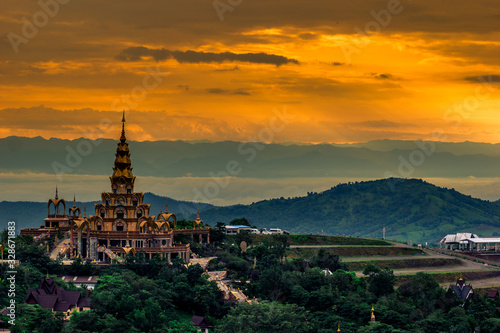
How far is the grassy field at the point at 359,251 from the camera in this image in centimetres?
12786

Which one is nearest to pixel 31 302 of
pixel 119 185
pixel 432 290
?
pixel 119 185

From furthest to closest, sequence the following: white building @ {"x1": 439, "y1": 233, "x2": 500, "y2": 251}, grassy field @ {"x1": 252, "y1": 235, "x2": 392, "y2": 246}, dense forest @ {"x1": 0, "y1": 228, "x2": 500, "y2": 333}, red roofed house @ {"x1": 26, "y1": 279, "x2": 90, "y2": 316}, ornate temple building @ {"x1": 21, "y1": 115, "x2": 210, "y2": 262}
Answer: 1. white building @ {"x1": 439, "y1": 233, "x2": 500, "y2": 251}
2. grassy field @ {"x1": 252, "y1": 235, "x2": 392, "y2": 246}
3. ornate temple building @ {"x1": 21, "y1": 115, "x2": 210, "y2": 262}
4. red roofed house @ {"x1": 26, "y1": 279, "x2": 90, "y2": 316}
5. dense forest @ {"x1": 0, "y1": 228, "x2": 500, "y2": 333}

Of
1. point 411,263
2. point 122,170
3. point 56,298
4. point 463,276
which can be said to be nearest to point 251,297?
point 56,298

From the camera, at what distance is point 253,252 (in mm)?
110688

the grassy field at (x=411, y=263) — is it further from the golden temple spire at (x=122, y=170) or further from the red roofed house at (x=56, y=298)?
the red roofed house at (x=56, y=298)

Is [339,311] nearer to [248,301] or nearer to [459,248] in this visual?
[248,301]

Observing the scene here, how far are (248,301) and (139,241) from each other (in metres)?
15.5

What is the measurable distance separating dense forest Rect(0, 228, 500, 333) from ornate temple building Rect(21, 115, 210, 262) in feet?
11.8

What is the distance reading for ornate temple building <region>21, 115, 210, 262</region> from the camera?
10400 cm

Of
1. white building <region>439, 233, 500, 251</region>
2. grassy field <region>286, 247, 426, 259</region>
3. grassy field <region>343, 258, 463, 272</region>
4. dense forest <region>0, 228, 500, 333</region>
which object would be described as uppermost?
white building <region>439, 233, 500, 251</region>

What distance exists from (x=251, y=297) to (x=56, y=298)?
20.3 m

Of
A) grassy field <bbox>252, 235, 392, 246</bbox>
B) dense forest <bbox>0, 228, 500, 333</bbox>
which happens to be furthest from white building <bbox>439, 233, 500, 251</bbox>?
dense forest <bbox>0, 228, 500, 333</bbox>

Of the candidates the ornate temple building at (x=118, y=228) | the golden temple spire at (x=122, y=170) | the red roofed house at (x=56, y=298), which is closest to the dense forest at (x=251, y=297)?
the red roofed house at (x=56, y=298)

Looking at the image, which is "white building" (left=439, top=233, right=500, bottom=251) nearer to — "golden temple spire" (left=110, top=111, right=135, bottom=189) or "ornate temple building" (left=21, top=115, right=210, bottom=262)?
"ornate temple building" (left=21, top=115, right=210, bottom=262)
